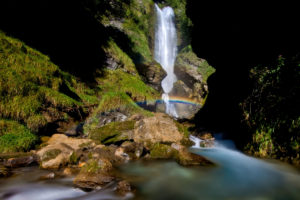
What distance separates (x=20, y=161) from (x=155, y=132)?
443 cm

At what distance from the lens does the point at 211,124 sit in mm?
11727

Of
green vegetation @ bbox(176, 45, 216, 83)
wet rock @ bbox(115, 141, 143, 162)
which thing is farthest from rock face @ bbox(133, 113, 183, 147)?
green vegetation @ bbox(176, 45, 216, 83)

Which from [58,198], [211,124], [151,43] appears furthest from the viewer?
[151,43]

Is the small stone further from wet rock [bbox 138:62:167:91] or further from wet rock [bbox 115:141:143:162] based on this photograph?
wet rock [bbox 138:62:167:91]

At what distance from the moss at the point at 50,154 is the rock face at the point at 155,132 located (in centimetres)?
277

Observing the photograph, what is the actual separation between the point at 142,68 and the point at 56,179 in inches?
712

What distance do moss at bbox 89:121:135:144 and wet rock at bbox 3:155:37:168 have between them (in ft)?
8.05

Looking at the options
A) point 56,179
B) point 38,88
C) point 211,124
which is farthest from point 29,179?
point 211,124

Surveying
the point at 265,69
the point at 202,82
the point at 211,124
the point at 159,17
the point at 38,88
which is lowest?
the point at 211,124

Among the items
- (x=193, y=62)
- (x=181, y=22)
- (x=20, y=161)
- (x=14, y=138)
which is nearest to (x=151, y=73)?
(x=193, y=62)

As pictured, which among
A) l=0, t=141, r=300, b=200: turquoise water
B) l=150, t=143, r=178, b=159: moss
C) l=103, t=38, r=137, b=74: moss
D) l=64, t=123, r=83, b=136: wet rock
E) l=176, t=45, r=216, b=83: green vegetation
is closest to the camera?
l=0, t=141, r=300, b=200: turquoise water

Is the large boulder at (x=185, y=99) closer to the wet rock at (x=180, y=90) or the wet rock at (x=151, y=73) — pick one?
the wet rock at (x=180, y=90)

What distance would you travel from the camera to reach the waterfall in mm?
30281

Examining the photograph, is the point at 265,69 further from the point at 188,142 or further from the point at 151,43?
the point at 151,43
